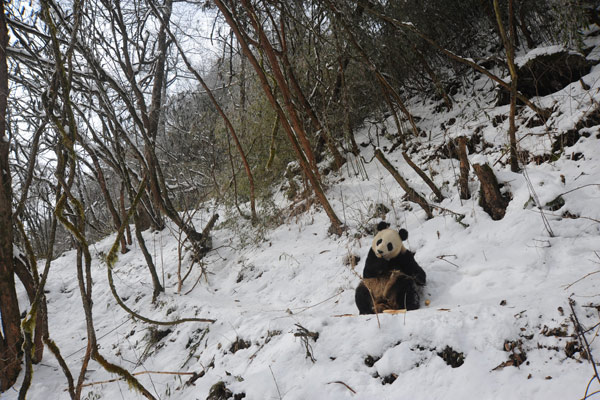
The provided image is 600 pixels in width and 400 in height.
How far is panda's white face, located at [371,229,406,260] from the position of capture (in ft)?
8.33

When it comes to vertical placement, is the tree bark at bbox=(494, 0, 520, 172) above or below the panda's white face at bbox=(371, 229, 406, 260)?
above

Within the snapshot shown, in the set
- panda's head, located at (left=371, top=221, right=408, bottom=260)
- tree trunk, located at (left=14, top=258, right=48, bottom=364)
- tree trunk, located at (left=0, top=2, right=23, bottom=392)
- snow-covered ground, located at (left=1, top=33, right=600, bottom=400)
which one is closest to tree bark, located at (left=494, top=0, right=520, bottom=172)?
snow-covered ground, located at (left=1, top=33, right=600, bottom=400)

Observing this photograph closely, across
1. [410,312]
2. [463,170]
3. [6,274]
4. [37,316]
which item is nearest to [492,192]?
[463,170]

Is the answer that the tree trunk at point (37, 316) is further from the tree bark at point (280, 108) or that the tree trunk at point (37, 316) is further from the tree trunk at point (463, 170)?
the tree trunk at point (463, 170)

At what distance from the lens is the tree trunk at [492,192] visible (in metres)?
3.03

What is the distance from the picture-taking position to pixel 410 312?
2.24 m

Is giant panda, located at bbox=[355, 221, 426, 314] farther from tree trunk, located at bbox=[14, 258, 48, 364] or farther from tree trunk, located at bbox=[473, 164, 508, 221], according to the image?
tree trunk, located at bbox=[14, 258, 48, 364]

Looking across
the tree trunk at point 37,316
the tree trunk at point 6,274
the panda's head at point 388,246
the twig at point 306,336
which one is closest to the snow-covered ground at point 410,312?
the twig at point 306,336

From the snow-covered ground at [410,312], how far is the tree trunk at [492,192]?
91 mm

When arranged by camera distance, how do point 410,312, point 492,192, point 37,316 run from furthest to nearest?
point 37,316, point 492,192, point 410,312

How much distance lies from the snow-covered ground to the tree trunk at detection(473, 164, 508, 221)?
0.09 m

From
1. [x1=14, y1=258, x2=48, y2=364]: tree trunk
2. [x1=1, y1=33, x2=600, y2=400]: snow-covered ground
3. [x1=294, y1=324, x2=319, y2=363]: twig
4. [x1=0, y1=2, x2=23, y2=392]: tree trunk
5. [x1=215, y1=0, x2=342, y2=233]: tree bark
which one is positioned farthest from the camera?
[x1=14, y1=258, x2=48, y2=364]: tree trunk

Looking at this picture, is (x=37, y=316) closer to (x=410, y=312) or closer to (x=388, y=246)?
(x=388, y=246)

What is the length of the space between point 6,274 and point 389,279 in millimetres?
4183
